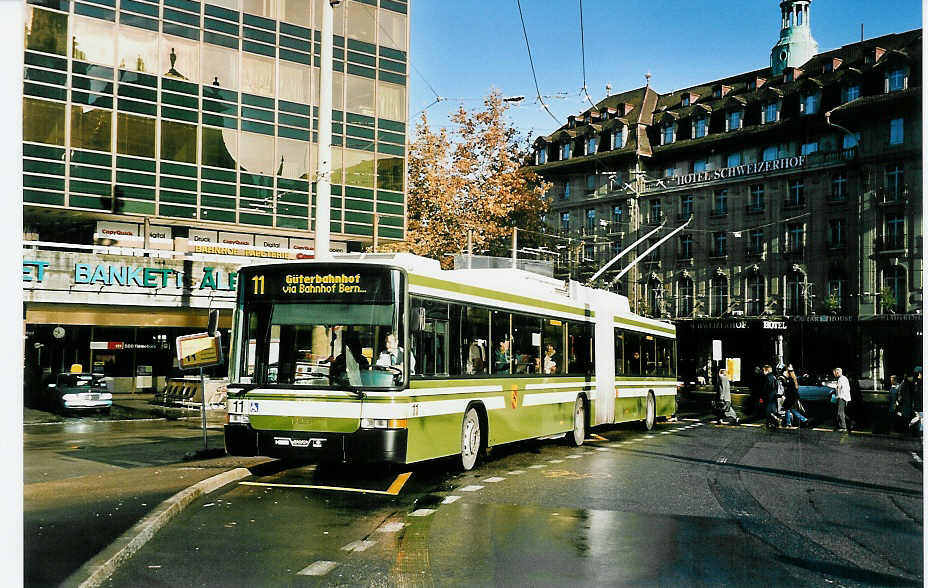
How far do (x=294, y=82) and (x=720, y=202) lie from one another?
14259 millimetres

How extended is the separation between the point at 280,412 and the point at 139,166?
22806mm

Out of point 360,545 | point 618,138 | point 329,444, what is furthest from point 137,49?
point 360,545

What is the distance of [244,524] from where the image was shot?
9.75 m

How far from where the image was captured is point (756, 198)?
30984 mm

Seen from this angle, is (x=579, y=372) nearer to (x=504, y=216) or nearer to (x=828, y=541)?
(x=828, y=541)

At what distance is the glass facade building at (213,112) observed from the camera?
31188 mm

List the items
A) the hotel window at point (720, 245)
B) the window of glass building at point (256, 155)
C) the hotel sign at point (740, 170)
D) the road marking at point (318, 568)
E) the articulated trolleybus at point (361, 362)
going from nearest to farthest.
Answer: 1. the road marking at point (318, 568)
2. the articulated trolleybus at point (361, 362)
3. the hotel sign at point (740, 170)
4. the hotel window at point (720, 245)
5. the window of glass building at point (256, 155)

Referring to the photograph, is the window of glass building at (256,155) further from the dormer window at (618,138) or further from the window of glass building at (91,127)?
the dormer window at (618,138)

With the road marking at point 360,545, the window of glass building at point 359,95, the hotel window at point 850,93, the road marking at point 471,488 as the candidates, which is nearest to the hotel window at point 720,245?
the hotel window at point 850,93

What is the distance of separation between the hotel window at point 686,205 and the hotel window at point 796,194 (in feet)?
10.6

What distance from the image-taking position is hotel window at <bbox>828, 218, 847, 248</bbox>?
29.2m

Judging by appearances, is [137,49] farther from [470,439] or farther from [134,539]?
[134,539]

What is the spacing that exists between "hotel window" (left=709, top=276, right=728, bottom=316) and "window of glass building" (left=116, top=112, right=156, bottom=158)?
60.5 feet

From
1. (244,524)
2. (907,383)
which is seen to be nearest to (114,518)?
(244,524)
